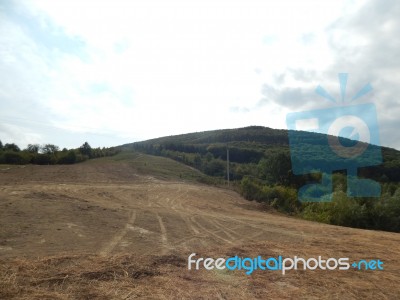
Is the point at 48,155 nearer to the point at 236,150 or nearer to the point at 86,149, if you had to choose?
the point at 86,149

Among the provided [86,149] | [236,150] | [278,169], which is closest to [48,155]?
[86,149]

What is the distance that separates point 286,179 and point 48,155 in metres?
30.5

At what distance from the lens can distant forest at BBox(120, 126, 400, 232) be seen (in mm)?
21812

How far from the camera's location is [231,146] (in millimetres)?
83875

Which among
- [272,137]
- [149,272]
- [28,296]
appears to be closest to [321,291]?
[149,272]

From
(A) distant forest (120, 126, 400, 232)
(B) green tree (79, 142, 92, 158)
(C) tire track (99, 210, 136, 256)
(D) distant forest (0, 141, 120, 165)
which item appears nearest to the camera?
(C) tire track (99, 210, 136, 256)

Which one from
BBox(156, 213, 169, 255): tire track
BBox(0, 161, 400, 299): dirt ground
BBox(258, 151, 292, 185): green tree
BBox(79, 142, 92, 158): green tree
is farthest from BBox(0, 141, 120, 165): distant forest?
BBox(156, 213, 169, 255): tire track

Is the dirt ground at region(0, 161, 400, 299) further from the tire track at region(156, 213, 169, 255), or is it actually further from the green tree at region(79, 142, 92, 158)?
the green tree at region(79, 142, 92, 158)

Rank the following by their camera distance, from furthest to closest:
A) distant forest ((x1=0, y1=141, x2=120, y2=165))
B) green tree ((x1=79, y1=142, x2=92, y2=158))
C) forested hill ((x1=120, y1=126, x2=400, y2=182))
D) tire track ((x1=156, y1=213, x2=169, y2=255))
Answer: green tree ((x1=79, y1=142, x2=92, y2=158)), forested hill ((x1=120, y1=126, x2=400, y2=182)), distant forest ((x1=0, y1=141, x2=120, y2=165)), tire track ((x1=156, y1=213, x2=169, y2=255))

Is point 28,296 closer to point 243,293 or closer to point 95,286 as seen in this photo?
point 95,286

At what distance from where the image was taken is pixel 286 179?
132 feet

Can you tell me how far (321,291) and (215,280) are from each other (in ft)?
5.55

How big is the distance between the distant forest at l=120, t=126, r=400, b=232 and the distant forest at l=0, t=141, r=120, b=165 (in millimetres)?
16556

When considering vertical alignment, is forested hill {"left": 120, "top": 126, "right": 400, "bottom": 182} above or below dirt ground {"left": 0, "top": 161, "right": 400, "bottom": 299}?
above
